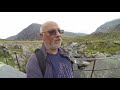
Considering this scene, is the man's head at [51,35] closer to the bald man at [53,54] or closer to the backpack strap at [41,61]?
the bald man at [53,54]

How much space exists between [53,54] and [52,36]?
175 millimetres

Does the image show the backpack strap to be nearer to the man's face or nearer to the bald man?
the bald man

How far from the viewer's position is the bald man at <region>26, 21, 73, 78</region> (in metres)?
2.45

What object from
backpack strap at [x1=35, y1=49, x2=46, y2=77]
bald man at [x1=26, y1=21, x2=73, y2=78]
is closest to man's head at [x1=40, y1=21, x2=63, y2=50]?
bald man at [x1=26, y1=21, x2=73, y2=78]

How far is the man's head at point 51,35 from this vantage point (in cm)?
248

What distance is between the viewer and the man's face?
2.48 m

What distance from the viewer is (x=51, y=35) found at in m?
2.50

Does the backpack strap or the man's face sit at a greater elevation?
the man's face
